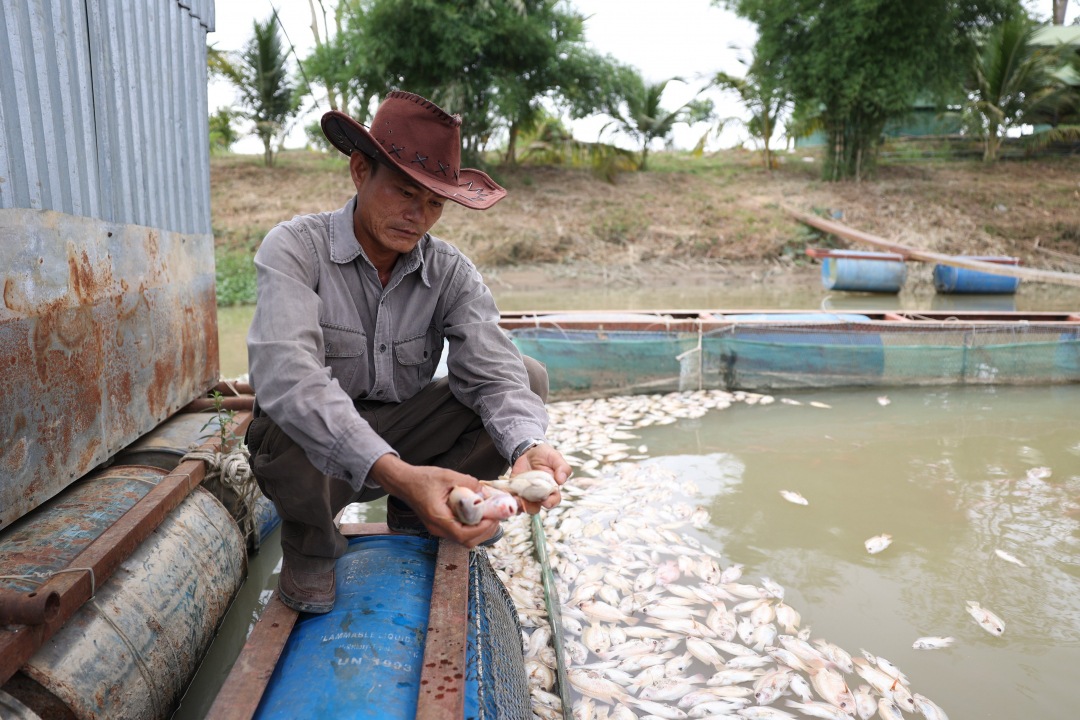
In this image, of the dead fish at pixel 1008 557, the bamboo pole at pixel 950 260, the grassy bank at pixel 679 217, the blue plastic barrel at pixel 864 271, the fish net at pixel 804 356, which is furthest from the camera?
the grassy bank at pixel 679 217

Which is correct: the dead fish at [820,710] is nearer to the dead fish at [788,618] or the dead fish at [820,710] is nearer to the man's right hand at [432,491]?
the dead fish at [788,618]

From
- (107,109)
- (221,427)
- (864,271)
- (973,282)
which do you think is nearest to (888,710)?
(221,427)

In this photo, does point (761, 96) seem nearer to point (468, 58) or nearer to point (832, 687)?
point (468, 58)

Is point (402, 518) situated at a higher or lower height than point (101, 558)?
lower

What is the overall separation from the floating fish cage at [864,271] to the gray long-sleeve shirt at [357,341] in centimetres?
976

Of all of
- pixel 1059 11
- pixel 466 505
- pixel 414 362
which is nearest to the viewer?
pixel 466 505

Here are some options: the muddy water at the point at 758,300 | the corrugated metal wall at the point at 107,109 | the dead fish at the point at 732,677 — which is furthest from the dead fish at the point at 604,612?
the muddy water at the point at 758,300

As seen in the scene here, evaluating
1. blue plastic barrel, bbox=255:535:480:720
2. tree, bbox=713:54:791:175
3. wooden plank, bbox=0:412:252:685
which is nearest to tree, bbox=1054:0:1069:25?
tree, bbox=713:54:791:175

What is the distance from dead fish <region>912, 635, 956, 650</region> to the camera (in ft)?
6.80

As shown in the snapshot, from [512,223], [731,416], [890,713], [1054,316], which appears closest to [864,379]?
[731,416]

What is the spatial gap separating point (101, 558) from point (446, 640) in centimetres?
82

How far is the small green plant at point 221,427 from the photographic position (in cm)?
250

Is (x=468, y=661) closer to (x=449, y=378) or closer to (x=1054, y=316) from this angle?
(x=449, y=378)

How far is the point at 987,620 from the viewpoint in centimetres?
222
